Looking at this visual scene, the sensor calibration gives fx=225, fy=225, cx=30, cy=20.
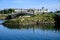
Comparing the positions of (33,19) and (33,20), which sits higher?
(33,19)

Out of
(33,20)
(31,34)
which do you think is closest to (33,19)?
(33,20)

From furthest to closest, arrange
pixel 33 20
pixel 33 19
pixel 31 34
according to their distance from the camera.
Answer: pixel 33 19 → pixel 33 20 → pixel 31 34

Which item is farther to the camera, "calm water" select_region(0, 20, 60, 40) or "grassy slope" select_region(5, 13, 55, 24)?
"grassy slope" select_region(5, 13, 55, 24)

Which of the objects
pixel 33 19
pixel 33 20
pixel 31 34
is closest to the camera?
pixel 31 34

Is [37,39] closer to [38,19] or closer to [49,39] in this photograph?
[49,39]

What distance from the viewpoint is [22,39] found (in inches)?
1069

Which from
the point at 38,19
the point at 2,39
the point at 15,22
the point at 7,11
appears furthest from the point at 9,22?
the point at 7,11

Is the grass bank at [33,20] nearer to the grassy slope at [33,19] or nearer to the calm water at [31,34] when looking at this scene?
the grassy slope at [33,19]

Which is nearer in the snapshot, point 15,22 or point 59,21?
point 15,22

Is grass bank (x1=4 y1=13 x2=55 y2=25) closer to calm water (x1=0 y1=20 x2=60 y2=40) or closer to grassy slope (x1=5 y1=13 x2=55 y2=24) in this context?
grassy slope (x1=5 y1=13 x2=55 y2=24)

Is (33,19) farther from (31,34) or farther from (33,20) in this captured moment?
(31,34)

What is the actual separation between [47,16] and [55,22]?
264 centimetres

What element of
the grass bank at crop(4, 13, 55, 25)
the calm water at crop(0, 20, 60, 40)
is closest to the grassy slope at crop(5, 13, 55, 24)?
the grass bank at crop(4, 13, 55, 25)

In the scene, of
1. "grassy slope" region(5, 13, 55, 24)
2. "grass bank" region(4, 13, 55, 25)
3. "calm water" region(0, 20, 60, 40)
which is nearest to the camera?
"calm water" region(0, 20, 60, 40)
